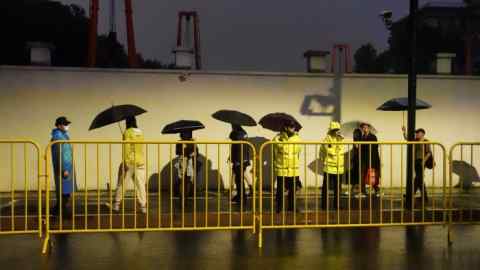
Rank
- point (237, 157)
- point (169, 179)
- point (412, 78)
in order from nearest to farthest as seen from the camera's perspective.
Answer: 1. point (412, 78)
2. point (237, 157)
3. point (169, 179)

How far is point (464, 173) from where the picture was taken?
1417 cm

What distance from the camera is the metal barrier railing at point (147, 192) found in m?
8.35

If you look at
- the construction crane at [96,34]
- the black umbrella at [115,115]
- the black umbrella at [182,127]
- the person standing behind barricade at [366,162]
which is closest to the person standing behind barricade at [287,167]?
the person standing behind barricade at [366,162]

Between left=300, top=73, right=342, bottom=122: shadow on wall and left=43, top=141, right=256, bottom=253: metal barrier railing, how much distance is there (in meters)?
2.16

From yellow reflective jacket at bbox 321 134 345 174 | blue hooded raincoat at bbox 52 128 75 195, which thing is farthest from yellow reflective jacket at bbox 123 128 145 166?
yellow reflective jacket at bbox 321 134 345 174

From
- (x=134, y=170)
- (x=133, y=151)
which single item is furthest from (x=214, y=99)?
(x=134, y=170)

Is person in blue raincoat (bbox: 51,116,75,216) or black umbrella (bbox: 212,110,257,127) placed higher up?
black umbrella (bbox: 212,110,257,127)

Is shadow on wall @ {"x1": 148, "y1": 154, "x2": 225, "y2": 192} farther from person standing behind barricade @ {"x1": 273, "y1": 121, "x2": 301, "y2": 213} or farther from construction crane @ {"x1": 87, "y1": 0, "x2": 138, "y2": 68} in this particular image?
construction crane @ {"x1": 87, "y1": 0, "x2": 138, "y2": 68}

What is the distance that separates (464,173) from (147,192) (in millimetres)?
8510

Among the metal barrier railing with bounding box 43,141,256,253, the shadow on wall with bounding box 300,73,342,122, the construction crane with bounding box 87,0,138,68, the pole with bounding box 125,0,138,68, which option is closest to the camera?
the metal barrier railing with bounding box 43,141,256,253

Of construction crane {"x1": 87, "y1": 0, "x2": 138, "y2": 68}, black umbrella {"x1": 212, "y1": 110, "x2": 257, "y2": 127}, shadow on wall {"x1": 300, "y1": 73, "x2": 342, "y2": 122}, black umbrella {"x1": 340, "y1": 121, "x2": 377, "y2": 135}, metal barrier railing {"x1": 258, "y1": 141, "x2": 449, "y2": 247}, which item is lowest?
metal barrier railing {"x1": 258, "y1": 141, "x2": 449, "y2": 247}

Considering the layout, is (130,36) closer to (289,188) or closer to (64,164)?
(64,164)

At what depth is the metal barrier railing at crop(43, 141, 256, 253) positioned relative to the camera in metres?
8.35

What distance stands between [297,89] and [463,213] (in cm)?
519
